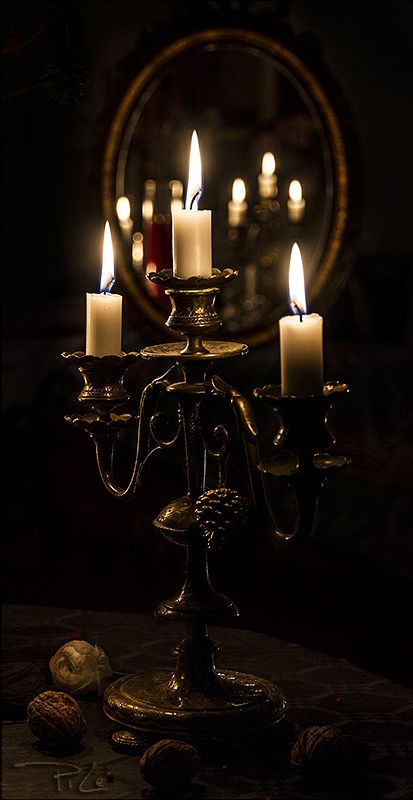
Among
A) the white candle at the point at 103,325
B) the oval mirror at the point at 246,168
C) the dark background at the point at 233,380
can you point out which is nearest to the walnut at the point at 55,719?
the white candle at the point at 103,325

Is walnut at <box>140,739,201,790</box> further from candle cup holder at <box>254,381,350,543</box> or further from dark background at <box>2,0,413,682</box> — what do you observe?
dark background at <box>2,0,413,682</box>

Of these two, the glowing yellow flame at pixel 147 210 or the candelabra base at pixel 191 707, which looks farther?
Answer: the glowing yellow flame at pixel 147 210

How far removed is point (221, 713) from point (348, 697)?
0.61 feet

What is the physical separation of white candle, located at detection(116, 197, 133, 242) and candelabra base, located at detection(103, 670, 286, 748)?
1.84 metres

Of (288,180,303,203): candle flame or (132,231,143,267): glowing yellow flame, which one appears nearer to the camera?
(132,231,143,267): glowing yellow flame

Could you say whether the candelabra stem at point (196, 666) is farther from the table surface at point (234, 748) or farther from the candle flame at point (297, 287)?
the candle flame at point (297, 287)

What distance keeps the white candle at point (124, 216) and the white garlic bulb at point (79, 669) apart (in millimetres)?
1794

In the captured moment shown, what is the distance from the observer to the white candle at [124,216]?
3154 mm

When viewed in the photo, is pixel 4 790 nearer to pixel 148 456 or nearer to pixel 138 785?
pixel 138 785

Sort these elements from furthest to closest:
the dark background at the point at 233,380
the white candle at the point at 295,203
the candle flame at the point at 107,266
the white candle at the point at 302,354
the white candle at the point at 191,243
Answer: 1. the white candle at the point at 295,203
2. the dark background at the point at 233,380
3. the candle flame at the point at 107,266
4. the white candle at the point at 191,243
5. the white candle at the point at 302,354

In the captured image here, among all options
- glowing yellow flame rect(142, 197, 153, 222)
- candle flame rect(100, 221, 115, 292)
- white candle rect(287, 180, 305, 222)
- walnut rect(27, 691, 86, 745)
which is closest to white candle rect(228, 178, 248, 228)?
white candle rect(287, 180, 305, 222)

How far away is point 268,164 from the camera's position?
3.34 metres

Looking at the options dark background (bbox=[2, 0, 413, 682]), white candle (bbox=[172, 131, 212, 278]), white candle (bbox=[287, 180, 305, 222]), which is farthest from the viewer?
white candle (bbox=[287, 180, 305, 222])

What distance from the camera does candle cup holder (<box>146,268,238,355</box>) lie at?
130 centimetres
